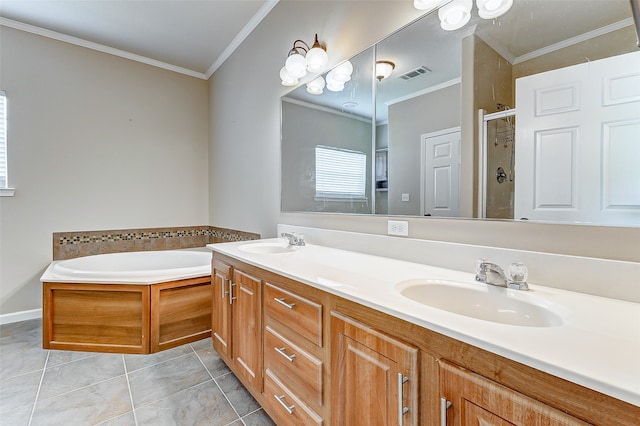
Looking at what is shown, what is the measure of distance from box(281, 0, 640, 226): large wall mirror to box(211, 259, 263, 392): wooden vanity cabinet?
2.66ft

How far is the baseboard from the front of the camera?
2.71 meters

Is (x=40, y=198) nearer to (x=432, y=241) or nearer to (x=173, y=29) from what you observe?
(x=173, y=29)

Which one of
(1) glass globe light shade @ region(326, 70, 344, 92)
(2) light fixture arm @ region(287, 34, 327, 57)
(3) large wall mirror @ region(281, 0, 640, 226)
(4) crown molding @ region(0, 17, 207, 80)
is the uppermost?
(4) crown molding @ region(0, 17, 207, 80)

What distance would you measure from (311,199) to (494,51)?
55.5 inches

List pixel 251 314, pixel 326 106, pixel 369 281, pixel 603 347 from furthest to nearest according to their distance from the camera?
pixel 326 106 < pixel 251 314 < pixel 369 281 < pixel 603 347

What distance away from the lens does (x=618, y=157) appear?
0.91 meters

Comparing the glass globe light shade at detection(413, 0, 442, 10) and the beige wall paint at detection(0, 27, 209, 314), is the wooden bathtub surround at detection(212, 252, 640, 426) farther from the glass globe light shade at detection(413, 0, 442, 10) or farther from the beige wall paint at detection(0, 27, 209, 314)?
the beige wall paint at detection(0, 27, 209, 314)

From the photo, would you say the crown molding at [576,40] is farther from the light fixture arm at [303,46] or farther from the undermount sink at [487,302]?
the light fixture arm at [303,46]

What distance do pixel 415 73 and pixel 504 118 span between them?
55 centimetres

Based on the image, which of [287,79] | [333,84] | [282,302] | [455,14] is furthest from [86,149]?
[455,14]

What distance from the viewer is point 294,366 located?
1.22 meters

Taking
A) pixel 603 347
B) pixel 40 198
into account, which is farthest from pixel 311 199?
pixel 40 198

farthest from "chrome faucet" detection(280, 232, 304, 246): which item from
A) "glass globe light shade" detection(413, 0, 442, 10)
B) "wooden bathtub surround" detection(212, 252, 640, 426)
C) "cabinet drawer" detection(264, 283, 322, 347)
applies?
"glass globe light shade" detection(413, 0, 442, 10)

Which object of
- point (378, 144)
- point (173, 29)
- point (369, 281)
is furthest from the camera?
point (173, 29)
